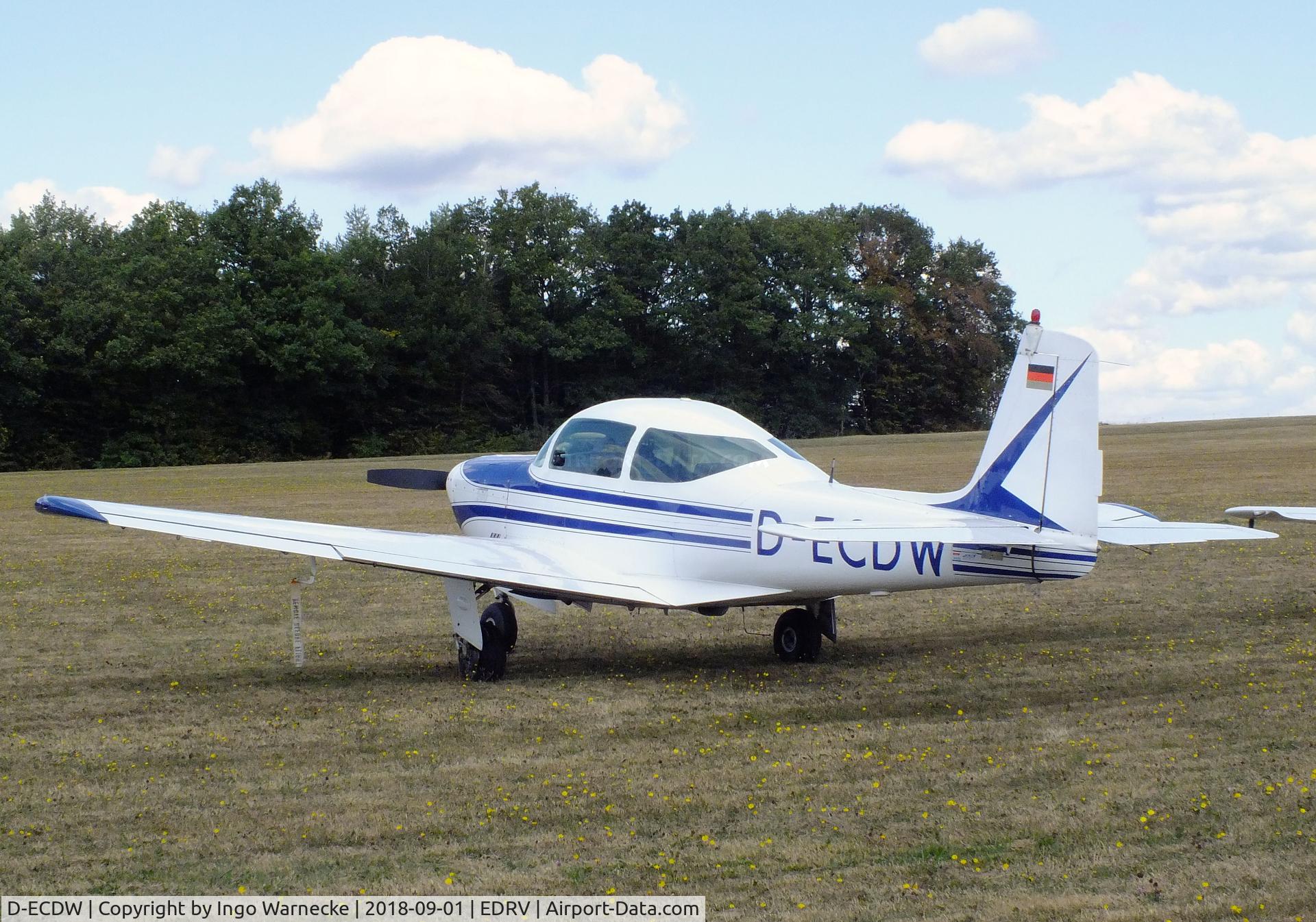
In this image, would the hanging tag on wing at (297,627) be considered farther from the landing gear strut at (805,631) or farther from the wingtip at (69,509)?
the landing gear strut at (805,631)

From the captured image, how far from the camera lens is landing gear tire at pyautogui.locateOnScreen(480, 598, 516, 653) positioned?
10000 mm

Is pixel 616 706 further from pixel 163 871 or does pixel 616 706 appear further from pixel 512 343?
pixel 512 343

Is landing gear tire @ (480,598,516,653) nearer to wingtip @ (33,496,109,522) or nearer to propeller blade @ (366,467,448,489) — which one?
propeller blade @ (366,467,448,489)

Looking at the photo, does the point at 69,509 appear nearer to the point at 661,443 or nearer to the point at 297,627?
the point at 297,627

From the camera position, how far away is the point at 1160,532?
1022cm

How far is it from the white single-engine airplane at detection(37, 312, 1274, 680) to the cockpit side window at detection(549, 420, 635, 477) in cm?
1

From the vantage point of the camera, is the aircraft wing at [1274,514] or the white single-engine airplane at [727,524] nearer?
the white single-engine airplane at [727,524]

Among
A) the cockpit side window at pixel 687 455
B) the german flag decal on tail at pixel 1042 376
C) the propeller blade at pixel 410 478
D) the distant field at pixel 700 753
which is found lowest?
the distant field at pixel 700 753

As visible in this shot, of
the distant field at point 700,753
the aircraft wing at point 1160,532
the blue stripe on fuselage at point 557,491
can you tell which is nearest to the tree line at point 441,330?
the distant field at point 700,753

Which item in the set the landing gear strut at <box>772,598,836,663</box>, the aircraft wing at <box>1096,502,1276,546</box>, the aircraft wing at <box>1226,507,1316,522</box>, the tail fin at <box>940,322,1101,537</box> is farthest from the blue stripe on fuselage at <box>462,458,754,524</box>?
the aircraft wing at <box>1226,507,1316,522</box>

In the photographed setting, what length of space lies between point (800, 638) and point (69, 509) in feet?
17.7

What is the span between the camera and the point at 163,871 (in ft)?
17.6

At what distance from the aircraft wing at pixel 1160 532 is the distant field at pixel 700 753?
0.88 meters

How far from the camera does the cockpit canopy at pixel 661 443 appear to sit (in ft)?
31.3
